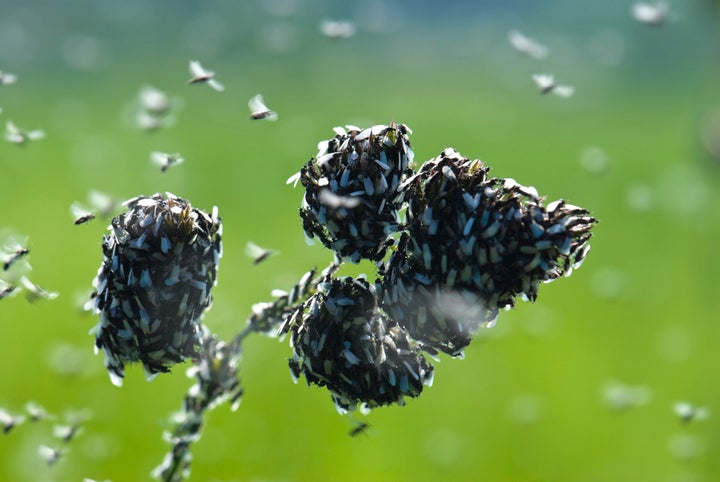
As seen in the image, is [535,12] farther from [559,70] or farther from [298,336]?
[298,336]

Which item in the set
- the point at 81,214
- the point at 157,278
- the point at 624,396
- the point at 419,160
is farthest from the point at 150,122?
the point at 419,160

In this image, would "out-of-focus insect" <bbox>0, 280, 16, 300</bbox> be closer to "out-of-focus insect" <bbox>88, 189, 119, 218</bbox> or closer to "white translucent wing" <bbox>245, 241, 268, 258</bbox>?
"out-of-focus insect" <bbox>88, 189, 119, 218</bbox>

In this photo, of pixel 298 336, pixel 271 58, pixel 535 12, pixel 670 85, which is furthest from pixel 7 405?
pixel 535 12

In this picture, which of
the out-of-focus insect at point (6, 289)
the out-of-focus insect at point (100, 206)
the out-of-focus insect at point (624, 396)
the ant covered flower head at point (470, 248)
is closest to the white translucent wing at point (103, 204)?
the out-of-focus insect at point (100, 206)

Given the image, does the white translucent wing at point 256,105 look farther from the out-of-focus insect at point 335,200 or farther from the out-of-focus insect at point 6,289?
the out-of-focus insect at point 6,289

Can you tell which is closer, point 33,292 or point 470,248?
point 470,248

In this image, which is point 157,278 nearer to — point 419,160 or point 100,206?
point 100,206
